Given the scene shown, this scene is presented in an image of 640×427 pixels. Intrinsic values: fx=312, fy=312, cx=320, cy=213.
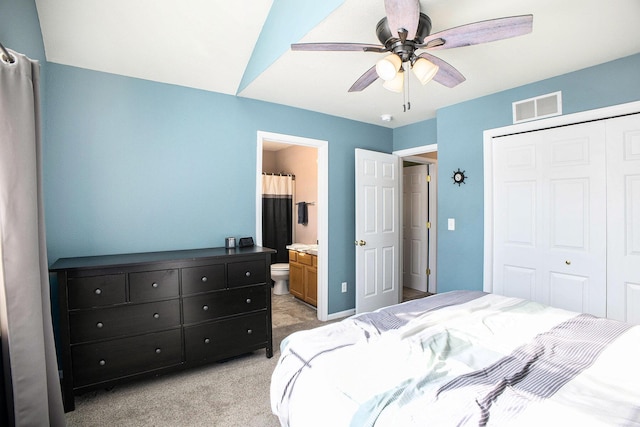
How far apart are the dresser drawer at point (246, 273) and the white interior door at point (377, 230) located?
4.50 feet

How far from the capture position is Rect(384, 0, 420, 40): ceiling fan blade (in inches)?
52.8

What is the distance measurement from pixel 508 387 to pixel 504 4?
6.22ft

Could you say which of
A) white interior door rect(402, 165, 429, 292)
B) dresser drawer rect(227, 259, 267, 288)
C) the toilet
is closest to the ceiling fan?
dresser drawer rect(227, 259, 267, 288)

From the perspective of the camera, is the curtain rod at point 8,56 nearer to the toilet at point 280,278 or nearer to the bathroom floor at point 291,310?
the bathroom floor at point 291,310

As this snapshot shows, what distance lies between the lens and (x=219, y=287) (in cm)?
254

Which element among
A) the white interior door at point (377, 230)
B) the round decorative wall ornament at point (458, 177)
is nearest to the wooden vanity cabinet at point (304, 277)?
the white interior door at point (377, 230)

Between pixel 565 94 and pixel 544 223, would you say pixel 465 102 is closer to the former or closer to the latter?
pixel 565 94

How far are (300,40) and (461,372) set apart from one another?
6.73 feet

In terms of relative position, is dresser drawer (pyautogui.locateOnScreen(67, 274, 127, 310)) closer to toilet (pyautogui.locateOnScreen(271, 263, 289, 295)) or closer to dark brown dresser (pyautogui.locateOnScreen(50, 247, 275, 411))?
dark brown dresser (pyautogui.locateOnScreen(50, 247, 275, 411))

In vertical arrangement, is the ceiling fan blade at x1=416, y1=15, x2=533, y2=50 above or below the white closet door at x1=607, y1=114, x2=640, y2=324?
above

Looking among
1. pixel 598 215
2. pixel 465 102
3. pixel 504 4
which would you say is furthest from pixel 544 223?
pixel 504 4

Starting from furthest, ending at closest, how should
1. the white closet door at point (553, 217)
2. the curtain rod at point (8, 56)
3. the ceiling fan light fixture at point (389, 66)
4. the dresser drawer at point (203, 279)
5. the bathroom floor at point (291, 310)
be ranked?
1. the bathroom floor at point (291, 310)
2. the white closet door at point (553, 217)
3. the dresser drawer at point (203, 279)
4. the ceiling fan light fixture at point (389, 66)
5. the curtain rod at point (8, 56)

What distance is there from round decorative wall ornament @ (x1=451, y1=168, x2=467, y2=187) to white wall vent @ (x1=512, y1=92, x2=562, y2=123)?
2.20ft

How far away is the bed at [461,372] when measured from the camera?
942 millimetres
